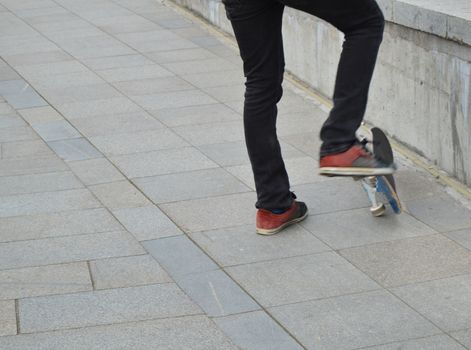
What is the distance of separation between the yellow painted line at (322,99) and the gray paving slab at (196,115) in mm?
699

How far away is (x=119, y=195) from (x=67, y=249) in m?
0.86

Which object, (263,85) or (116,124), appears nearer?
(263,85)

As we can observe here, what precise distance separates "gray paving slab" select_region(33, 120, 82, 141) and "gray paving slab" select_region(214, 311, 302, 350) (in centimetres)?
329

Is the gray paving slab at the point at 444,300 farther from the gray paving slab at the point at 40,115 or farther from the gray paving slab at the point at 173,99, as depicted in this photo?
the gray paving slab at the point at 40,115

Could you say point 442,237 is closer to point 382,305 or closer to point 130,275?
point 382,305

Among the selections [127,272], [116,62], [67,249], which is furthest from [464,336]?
[116,62]

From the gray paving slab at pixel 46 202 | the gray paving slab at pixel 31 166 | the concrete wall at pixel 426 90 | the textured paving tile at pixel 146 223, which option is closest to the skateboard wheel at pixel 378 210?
the concrete wall at pixel 426 90

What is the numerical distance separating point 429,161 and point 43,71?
4.27m

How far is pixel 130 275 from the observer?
4.70 m

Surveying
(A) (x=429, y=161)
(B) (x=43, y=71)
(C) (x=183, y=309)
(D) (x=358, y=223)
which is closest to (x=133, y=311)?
(C) (x=183, y=309)

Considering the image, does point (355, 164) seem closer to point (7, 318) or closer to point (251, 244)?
point (251, 244)

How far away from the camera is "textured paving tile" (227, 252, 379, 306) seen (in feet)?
14.4

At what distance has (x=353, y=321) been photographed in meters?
4.08

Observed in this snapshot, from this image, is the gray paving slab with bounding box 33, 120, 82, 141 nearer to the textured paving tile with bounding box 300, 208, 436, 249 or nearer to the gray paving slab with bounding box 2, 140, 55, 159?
the gray paving slab with bounding box 2, 140, 55, 159
